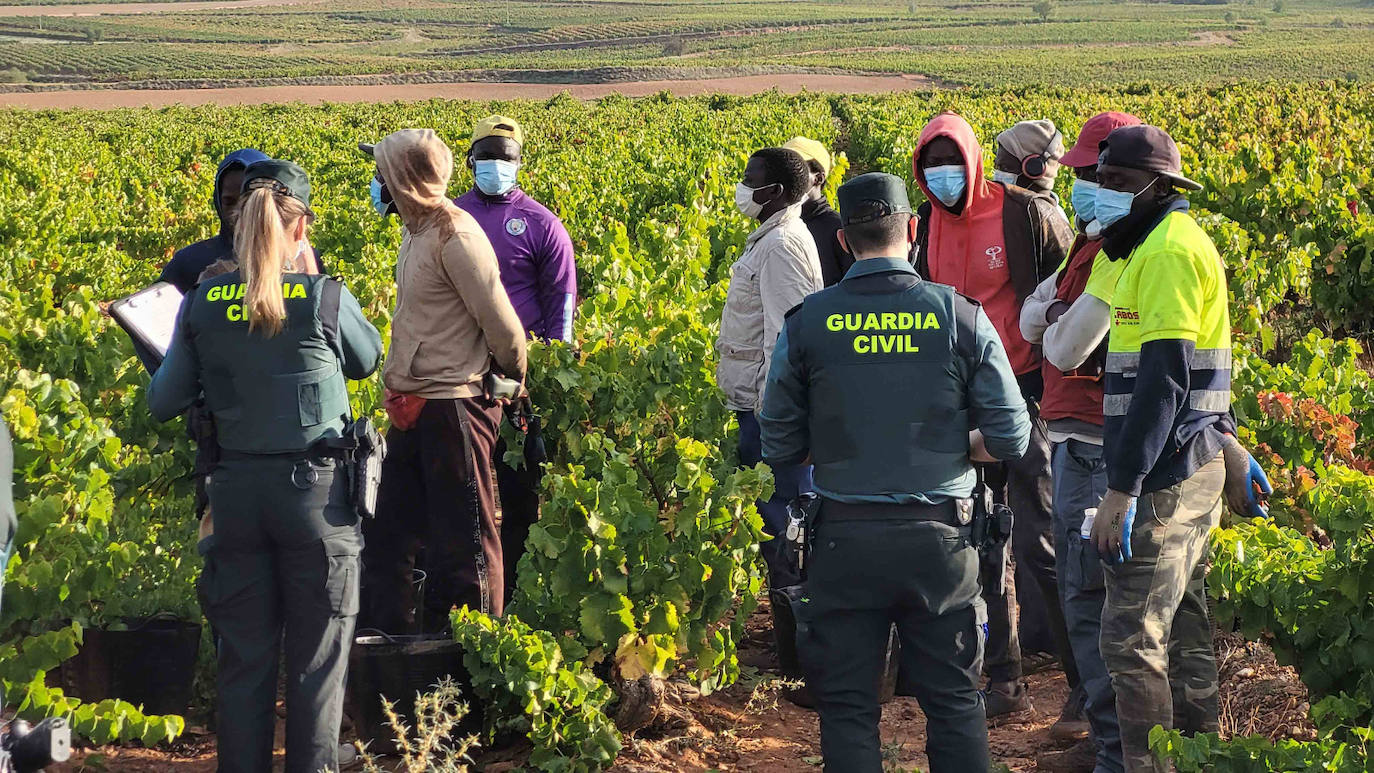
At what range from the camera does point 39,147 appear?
81.4ft

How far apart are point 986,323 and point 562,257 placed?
2.44m

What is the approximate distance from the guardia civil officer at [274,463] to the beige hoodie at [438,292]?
558 millimetres

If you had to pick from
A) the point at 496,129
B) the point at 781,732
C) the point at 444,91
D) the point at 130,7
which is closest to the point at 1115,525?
the point at 781,732

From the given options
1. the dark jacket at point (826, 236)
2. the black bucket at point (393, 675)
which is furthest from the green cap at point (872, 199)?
the black bucket at point (393, 675)

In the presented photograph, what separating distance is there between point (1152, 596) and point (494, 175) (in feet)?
10.3

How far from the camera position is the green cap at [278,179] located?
3.99 metres

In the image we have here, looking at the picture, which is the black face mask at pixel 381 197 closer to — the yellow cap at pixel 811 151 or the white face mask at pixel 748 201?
the white face mask at pixel 748 201

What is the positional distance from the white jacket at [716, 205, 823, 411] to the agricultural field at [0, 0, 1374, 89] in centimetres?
7784

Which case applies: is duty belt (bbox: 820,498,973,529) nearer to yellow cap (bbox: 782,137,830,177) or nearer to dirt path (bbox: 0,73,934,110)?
yellow cap (bbox: 782,137,830,177)

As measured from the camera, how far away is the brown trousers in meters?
4.79

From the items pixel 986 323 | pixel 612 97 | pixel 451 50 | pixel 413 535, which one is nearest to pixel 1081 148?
pixel 986 323

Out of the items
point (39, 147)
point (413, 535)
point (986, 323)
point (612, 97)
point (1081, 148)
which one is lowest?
point (413, 535)

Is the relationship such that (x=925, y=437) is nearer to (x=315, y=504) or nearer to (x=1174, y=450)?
(x=1174, y=450)

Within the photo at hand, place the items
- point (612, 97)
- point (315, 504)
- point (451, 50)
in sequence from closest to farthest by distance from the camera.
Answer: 1. point (315, 504)
2. point (612, 97)
3. point (451, 50)
